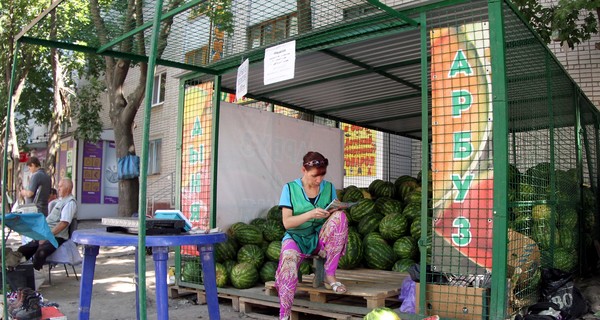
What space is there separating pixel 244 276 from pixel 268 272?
0.31m

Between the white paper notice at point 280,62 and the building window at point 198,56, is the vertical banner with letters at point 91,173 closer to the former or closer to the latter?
the building window at point 198,56

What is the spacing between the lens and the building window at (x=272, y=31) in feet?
16.0

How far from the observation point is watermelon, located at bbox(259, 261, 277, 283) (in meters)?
5.95

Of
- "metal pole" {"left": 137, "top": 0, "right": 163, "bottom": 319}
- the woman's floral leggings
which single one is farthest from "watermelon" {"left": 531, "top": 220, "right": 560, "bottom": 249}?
"metal pole" {"left": 137, "top": 0, "right": 163, "bottom": 319}

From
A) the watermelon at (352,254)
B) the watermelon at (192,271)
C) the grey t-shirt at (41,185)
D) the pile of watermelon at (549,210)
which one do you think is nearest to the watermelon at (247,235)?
the watermelon at (192,271)

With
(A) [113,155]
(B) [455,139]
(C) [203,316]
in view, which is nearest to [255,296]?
(C) [203,316]

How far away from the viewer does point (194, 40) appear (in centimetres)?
541

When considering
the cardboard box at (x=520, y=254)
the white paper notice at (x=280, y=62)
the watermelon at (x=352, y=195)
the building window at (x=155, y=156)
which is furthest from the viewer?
the building window at (x=155, y=156)

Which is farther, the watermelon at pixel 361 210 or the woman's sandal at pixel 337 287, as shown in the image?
the watermelon at pixel 361 210

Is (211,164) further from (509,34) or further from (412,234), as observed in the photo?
(509,34)

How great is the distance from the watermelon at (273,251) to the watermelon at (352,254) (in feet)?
2.44

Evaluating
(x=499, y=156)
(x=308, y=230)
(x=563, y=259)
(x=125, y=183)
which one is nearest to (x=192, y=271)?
(x=308, y=230)

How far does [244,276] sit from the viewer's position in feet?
19.0

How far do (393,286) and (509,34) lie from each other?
8.39 ft
